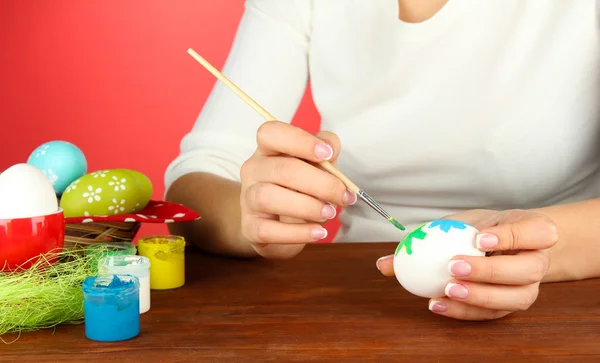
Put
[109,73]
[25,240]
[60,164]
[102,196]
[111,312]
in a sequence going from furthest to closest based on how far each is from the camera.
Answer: [109,73] → [60,164] → [102,196] → [25,240] → [111,312]

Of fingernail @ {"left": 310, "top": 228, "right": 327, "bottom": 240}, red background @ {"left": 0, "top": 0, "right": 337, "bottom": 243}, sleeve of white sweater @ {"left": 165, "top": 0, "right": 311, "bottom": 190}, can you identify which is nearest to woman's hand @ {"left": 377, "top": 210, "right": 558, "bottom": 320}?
fingernail @ {"left": 310, "top": 228, "right": 327, "bottom": 240}

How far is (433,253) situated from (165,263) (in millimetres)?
397

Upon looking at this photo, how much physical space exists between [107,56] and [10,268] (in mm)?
2221

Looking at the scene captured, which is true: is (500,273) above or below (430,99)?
below

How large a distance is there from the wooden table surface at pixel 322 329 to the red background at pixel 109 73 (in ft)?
6.73

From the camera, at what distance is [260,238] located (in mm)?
1092

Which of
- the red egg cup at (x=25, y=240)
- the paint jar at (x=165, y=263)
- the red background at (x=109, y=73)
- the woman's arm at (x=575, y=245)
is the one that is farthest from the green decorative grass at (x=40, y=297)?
the red background at (x=109, y=73)

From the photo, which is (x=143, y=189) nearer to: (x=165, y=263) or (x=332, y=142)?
(x=165, y=263)

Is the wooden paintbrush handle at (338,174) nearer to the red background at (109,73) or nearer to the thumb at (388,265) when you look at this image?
the thumb at (388,265)

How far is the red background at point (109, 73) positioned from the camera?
3.03 m

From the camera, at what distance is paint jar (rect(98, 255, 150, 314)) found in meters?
0.97

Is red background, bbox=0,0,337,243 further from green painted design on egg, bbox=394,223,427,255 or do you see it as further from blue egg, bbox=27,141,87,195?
green painted design on egg, bbox=394,223,427,255

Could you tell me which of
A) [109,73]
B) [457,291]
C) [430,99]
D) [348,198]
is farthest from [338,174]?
[109,73]

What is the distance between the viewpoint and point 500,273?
888 millimetres
